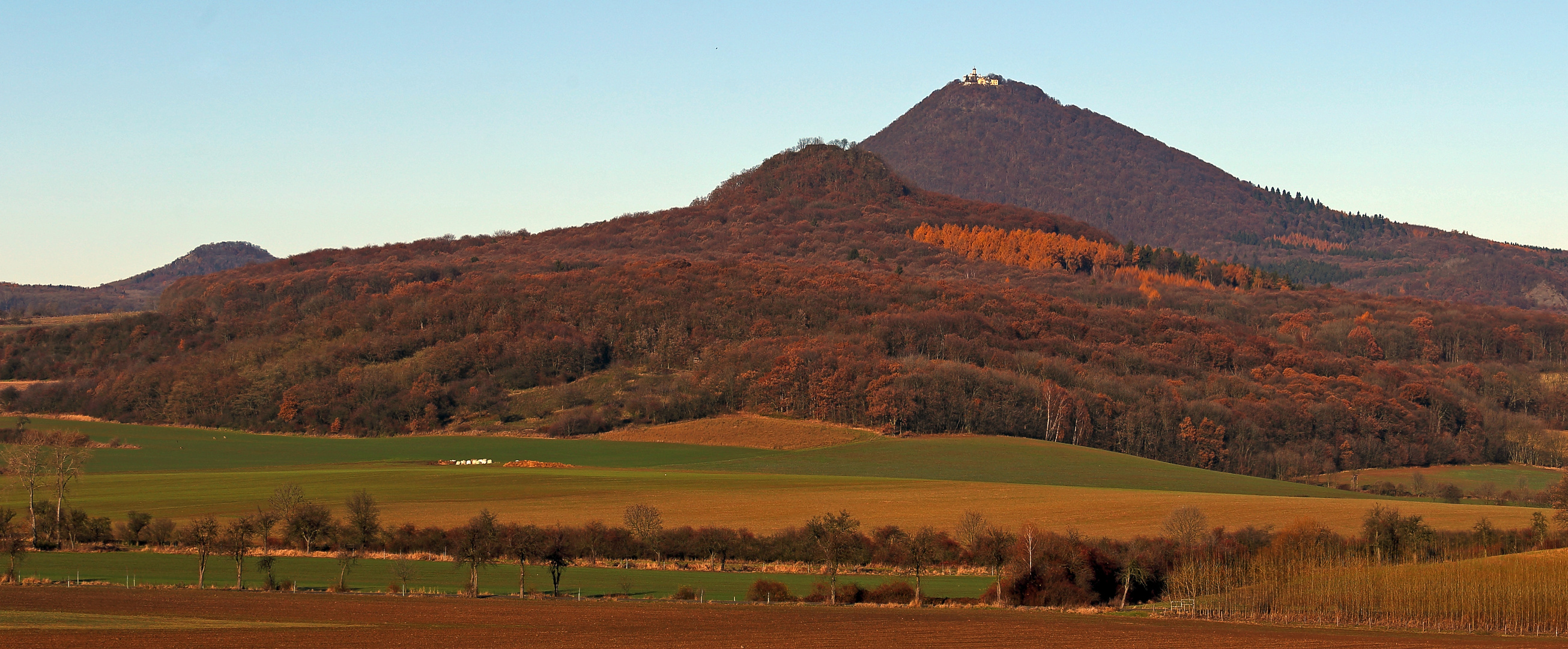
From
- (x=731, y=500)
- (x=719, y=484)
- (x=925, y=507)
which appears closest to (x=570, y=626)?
(x=731, y=500)

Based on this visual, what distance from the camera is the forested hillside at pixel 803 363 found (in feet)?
424

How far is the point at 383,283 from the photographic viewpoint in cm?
18625

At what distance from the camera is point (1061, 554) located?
54.7 metres

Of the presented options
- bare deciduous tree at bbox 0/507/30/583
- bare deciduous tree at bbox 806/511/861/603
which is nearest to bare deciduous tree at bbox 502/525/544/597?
bare deciduous tree at bbox 806/511/861/603

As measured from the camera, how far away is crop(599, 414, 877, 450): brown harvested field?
11750 cm

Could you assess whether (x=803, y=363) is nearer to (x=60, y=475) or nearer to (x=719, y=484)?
(x=719, y=484)

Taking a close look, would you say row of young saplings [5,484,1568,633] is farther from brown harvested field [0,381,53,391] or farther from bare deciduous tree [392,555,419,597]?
brown harvested field [0,381,53,391]

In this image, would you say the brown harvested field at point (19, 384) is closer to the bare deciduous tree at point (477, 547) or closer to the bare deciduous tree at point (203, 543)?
the bare deciduous tree at point (203, 543)

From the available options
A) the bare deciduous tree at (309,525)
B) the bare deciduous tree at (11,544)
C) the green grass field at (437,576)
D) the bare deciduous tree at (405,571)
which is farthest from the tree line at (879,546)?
the green grass field at (437,576)

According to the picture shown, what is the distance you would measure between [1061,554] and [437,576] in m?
26.6

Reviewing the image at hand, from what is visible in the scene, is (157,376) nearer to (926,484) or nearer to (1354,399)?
(926,484)

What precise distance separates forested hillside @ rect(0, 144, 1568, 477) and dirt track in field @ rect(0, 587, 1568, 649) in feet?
253

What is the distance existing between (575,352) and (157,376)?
1889 inches

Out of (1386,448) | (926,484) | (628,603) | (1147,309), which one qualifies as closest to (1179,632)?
(628,603)
